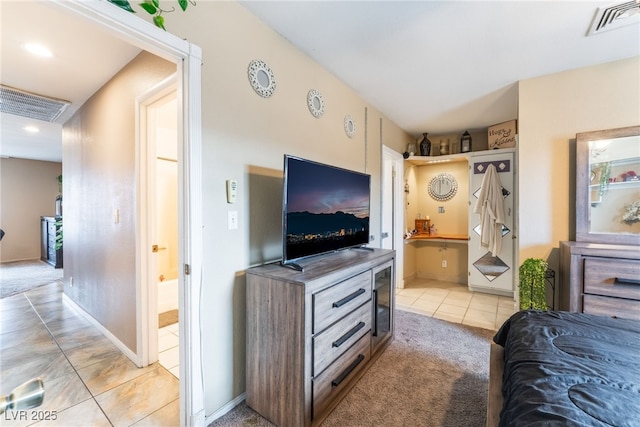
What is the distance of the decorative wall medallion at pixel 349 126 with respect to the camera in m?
2.81

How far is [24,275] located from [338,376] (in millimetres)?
6315

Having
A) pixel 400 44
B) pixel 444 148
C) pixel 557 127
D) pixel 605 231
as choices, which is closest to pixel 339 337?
pixel 400 44

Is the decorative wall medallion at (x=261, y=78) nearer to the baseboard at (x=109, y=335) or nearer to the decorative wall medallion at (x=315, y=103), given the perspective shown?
the decorative wall medallion at (x=315, y=103)

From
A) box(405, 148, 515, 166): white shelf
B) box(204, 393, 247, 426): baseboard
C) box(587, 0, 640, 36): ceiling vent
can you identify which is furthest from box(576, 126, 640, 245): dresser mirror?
box(204, 393, 247, 426): baseboard

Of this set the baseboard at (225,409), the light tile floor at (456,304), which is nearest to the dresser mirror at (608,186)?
the light tile floor at (456,304)

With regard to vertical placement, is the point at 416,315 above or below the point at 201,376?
below

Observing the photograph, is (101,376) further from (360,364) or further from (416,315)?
(416,315)

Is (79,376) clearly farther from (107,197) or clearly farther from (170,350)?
(107,197)

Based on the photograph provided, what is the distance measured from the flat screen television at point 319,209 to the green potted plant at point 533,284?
5.02 ft

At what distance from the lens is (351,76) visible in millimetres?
2623

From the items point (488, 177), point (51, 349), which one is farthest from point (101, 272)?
point (488, 177)

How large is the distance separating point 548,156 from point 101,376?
4.23 meters

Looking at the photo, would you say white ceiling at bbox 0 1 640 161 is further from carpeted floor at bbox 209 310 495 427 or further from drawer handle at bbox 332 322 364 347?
carpeted floor at bbox 209 310 495 427

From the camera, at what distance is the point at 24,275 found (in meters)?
4.83
